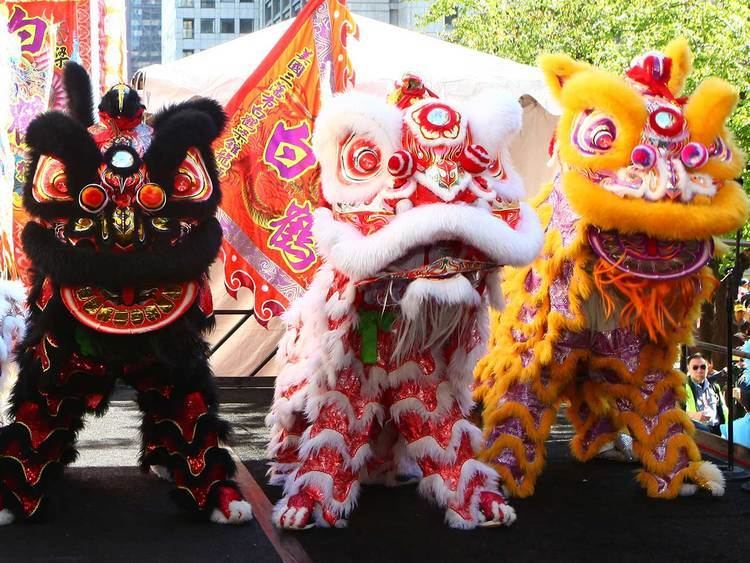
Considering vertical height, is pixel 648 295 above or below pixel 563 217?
below

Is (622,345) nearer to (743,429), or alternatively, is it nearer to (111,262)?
(743,429)

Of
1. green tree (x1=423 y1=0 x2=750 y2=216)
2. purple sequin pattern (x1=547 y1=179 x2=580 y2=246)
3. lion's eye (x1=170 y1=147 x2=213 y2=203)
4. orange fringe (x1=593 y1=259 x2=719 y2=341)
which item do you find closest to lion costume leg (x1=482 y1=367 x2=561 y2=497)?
orange fringe (x1=593 y1=259 x2=719 y2=341)

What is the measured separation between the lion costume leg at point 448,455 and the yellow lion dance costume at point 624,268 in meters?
0.34

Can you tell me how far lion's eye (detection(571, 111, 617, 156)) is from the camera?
12.6ft

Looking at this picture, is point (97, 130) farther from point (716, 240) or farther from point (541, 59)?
point (716, 240)

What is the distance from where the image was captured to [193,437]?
3668mm

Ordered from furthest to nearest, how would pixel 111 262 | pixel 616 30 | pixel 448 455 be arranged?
1. pixel 616 30
2. pixel 448 455
3. pixel 111 262

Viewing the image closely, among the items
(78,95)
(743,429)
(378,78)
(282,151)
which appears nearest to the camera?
(78,95)

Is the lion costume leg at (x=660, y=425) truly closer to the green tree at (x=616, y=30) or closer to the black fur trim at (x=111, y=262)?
the black fur trim at (x=111, y=262)

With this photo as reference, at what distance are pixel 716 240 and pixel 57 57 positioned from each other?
3.17 m

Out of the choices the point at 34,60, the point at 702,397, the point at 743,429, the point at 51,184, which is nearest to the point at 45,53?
the point at 34,60

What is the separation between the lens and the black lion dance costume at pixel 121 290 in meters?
Answer: 3.42

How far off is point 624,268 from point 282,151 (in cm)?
200

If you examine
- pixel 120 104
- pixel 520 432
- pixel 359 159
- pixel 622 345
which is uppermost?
pixel 120 104
